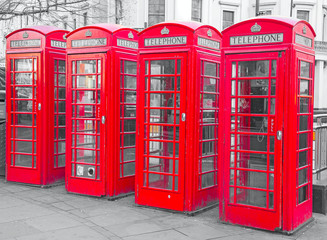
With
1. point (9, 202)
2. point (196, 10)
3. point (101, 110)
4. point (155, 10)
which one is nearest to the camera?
point (9, 202)

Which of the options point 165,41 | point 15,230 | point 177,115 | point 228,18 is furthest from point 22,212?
point 228,18

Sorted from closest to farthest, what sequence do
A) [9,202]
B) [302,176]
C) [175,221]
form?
[302,176]
[175,221]
[9,202]

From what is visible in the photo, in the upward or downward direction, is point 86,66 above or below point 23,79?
above

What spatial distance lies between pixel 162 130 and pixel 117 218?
1444 millimetres

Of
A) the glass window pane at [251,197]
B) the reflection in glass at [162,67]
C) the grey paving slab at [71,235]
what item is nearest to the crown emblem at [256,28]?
the reflection in glass at [162,67]

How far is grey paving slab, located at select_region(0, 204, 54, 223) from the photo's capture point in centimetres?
612

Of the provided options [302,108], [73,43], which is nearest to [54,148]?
[73,43]

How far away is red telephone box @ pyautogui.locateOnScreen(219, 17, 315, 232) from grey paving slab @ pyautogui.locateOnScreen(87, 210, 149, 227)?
1241 mm

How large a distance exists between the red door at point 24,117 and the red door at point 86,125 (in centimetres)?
92

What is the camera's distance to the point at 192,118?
6184 mm

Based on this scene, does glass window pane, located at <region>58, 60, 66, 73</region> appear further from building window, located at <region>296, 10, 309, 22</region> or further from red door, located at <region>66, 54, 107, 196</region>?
building window, located at <region>296, 10, 309, 22</region>

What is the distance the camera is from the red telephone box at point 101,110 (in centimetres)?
714

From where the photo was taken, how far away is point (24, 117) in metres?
8.30

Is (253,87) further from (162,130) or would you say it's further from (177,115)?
(162,130)
